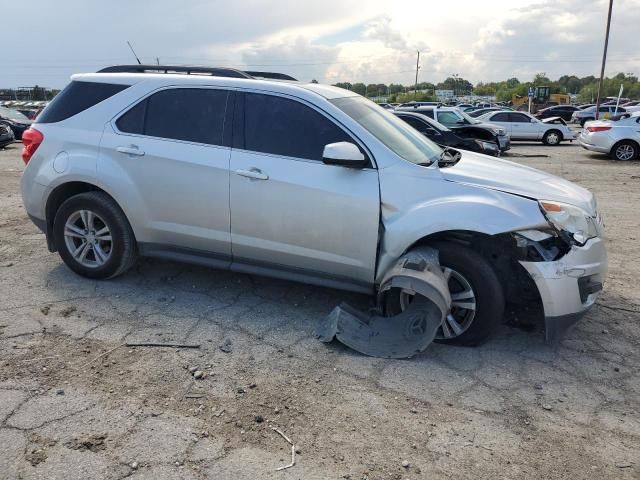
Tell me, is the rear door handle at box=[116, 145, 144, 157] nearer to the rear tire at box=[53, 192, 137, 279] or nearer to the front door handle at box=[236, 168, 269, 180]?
the rear tire at box=[53, 192, 137, 279]

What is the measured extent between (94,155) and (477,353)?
354 cm

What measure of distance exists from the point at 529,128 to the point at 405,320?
21919 millimetres

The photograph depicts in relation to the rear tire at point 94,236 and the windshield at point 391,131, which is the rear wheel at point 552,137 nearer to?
the windshield at point 391,131

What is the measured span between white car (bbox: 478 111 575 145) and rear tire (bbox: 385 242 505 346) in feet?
68.7

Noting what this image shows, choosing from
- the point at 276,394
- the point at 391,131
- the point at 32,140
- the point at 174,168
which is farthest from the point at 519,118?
the point at 276,394

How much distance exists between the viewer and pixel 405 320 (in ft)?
12.6

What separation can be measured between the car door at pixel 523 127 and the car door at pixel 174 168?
21.4 meters

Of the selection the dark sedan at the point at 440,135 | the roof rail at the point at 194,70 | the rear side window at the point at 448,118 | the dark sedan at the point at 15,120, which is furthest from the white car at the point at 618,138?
the dark sedan at the point at 15,120

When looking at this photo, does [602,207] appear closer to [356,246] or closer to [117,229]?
[356,246]

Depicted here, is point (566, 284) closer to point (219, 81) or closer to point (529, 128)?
point (219, 81)

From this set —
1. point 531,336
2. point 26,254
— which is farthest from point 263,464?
point 26,254

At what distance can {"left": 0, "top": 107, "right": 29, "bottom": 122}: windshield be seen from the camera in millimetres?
22797

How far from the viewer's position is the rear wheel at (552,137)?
23109 millimetres

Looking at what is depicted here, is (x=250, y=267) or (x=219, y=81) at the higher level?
(x=219, y=81)
